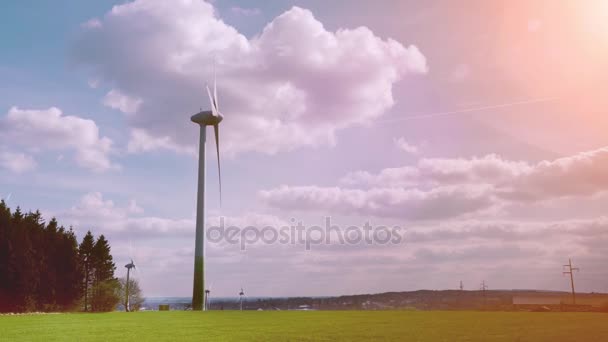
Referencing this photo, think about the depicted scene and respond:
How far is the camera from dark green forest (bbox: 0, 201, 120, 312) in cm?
8081

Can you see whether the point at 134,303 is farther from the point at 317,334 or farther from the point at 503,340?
the point at 503,340

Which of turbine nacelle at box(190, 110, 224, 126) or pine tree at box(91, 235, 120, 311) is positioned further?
pine tree at box(91, 235, 120, 311)

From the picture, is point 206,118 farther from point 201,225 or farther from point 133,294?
point 133,294

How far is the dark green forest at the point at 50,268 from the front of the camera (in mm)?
80812

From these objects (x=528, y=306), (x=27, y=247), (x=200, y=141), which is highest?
(x=200, y=141)

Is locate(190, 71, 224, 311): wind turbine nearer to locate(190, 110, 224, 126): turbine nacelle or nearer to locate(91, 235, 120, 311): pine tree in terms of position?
locate(190, 110, 224, 126): turbine nacelle

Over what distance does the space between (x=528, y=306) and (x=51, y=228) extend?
83.9 m

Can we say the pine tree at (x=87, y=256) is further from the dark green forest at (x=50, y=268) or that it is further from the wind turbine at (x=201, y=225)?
the wind turbine at (x=201, y=225)

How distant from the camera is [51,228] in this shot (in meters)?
99.6

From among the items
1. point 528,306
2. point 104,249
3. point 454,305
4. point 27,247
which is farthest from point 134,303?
point 528,306

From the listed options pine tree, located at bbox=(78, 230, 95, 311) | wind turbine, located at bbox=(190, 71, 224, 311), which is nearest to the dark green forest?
pine tree, located at bbox=(78, 230, 95, 311)

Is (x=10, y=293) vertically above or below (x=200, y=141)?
below

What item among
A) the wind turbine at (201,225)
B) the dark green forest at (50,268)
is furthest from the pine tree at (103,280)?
the wind turbine at (201,225)

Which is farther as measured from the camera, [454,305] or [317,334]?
[454,305]
